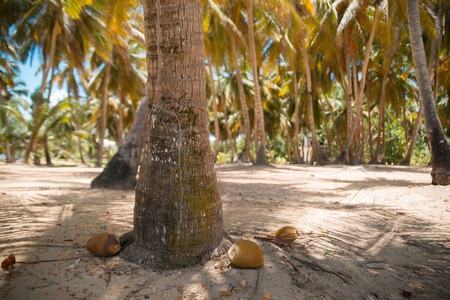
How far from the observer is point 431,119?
6172 mm

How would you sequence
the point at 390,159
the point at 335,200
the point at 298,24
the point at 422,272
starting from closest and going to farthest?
the point at 422,272 < the point at 335,200 < the point at 298,24 < the point at 390,159

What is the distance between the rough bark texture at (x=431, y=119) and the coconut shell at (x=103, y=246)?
20.9 feet

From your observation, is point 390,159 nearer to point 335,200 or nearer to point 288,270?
point 335,200

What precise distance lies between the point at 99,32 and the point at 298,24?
32.8ft

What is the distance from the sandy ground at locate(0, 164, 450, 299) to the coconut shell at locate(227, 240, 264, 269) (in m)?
0.05

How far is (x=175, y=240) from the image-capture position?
7.57ft

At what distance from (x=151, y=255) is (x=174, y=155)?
0.84 m

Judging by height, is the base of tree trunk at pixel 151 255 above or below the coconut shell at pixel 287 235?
below

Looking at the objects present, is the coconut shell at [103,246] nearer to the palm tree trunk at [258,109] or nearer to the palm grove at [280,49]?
the palm grove at [280,49]

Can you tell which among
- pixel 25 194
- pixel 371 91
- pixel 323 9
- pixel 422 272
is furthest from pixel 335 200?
pixel 371 91

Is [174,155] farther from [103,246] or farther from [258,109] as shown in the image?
[258,109]

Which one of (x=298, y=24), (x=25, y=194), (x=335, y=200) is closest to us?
(x=25, y=194)

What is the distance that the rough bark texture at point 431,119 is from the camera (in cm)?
588

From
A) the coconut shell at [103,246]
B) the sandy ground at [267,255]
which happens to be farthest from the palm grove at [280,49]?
the coconut shell at [103,246]
